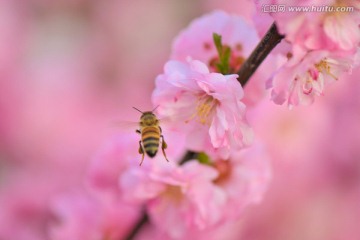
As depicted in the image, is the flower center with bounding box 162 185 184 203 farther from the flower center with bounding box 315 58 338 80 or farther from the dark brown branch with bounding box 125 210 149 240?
the flower center with bounding box 315 58 338 80

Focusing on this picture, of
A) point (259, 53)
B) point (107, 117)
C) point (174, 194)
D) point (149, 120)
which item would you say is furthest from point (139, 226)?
point (107, 117)

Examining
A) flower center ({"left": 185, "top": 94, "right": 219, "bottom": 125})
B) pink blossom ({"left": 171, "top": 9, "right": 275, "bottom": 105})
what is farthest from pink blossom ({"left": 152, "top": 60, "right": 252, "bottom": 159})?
pink blossom ({"left": 171, "top": 9, "right": 275, "bottom": 105})

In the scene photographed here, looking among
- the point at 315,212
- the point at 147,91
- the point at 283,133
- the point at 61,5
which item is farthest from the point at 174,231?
the point at 61,5

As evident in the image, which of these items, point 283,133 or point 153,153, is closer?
point 153,153

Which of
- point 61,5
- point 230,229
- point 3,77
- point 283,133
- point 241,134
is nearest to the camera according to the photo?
point 241,134

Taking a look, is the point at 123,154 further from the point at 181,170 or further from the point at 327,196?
the point at 327,196
